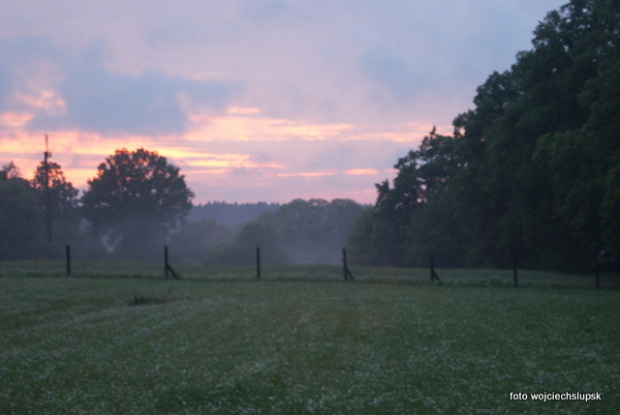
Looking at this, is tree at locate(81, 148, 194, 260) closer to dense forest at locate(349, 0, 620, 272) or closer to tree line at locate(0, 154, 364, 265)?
tree line at locate(0, 154, 364, 265)

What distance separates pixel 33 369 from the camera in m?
10.4

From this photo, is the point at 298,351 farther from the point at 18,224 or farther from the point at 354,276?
the point at 18,224

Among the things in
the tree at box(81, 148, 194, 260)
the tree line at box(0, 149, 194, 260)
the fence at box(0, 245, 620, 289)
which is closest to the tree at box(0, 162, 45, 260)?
the tree line at box(0, 149, 194, 260)

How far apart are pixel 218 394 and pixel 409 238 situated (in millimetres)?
58127

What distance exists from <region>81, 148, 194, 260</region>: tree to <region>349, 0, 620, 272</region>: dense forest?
48.6 m

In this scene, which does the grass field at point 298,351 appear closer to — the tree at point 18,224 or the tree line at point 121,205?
the tree at point 18,224

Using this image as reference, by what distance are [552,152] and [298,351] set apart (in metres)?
21.1

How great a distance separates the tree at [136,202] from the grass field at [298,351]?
2532 inches

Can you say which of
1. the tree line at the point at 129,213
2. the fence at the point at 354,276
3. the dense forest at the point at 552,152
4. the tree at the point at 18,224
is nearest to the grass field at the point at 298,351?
the fence at the point at 354,276

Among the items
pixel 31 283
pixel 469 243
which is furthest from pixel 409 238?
pixel 31 283

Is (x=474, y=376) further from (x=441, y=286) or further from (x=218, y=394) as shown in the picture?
(x=441, y=286)

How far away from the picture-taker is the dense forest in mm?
26838

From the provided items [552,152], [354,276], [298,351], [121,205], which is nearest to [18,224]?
[121,205]

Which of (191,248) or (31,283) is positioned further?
(191,248)
